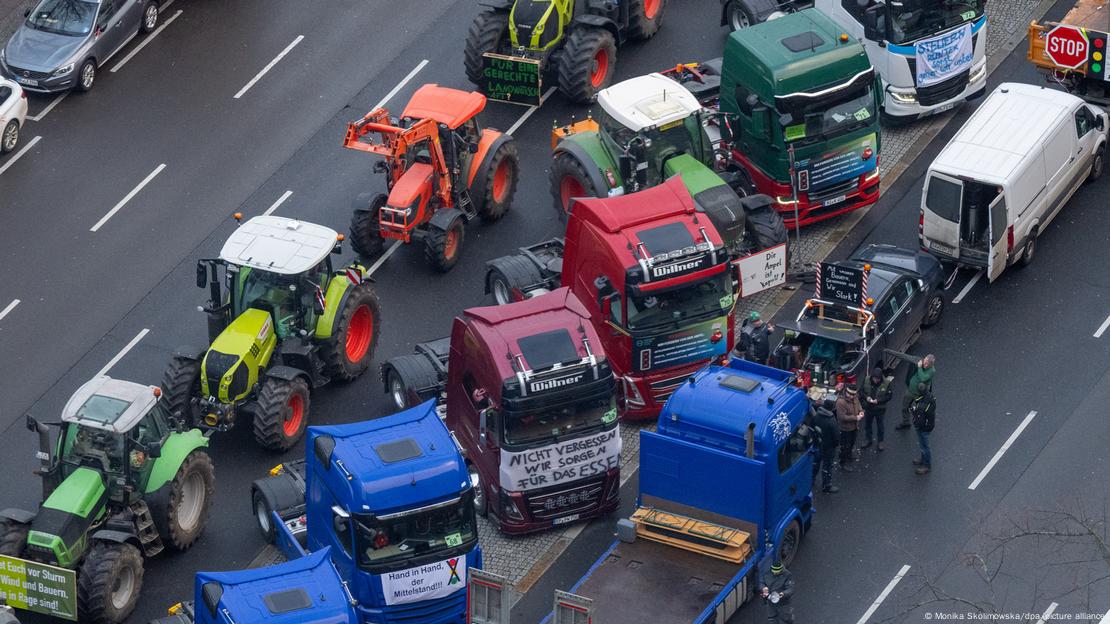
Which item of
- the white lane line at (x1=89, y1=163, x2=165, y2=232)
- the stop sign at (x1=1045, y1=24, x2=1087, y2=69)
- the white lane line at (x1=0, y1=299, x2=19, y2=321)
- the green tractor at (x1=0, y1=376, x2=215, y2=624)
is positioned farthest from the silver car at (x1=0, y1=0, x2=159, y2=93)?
the stop sign at (x1=1045, y1=24, x2=1087, y2=69)

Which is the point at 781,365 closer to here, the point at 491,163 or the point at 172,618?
the point at 491,163

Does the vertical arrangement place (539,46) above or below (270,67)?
above

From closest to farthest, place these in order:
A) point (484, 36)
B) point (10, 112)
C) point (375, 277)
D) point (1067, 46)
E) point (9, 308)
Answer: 1. point (9, 308)
2. point (375, 277)
3. point (1067, 46)
4. point (10, 112)
5. point (484, 36)

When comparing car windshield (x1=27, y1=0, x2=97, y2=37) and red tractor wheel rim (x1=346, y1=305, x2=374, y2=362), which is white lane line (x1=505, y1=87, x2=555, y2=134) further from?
car windshield (x1=27, y1=0, x2=97, y2=37)

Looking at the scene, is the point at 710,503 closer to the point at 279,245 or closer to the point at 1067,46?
the point at 279,245

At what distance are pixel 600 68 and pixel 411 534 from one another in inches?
637

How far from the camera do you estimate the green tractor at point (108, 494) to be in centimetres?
3253

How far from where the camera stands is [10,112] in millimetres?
43906

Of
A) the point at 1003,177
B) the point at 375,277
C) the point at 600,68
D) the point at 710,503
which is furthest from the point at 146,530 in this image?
the point at 1003,177

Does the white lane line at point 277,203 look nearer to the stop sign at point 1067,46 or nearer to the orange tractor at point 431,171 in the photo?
the orange tractor at point 431,171

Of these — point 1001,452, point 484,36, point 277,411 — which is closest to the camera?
point 277,411

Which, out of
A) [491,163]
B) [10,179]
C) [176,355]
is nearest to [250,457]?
[176,355]

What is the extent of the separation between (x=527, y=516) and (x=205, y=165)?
513 inches

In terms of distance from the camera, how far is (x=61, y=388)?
3834cm
